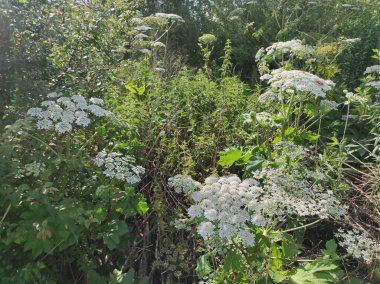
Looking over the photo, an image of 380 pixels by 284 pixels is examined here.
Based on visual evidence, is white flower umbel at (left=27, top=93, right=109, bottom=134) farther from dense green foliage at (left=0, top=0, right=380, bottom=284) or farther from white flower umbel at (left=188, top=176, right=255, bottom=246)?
white flower umbel at (left=188, top=176, right=255, bottom=246)

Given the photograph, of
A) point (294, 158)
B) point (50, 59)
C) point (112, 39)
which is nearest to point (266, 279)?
point (294, 158)

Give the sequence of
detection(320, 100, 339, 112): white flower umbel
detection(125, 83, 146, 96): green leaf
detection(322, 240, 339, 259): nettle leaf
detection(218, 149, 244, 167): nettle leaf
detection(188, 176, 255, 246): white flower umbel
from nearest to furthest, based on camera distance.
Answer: detection(188, 176, 255, 246): white flower umbel
detection(322, 240, 339, 259): nettle leaf
detection(218, 149, 244, 167): nettle leaf
detection(320, 100, 339, 112): white flower umbel
detection(125, 83, 146, 96): green leaf

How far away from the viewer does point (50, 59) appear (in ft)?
10.6

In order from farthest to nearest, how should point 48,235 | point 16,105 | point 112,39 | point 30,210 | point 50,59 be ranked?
point 112,39 < point 50,59 < point 16,105 < point 30,210 < point 48,235

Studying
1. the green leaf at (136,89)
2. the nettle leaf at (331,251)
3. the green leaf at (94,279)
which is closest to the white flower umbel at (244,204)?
the nettle leaf at (331,251)

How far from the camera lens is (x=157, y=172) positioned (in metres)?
3.33

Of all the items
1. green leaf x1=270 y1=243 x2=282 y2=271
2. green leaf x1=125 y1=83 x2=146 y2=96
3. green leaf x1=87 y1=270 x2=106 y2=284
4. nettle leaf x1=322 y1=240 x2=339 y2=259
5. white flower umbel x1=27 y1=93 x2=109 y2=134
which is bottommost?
green leaf x1=87 y1=270 x2=106 y2=284

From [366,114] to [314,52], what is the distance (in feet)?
2.90

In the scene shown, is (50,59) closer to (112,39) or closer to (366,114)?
(112,39)

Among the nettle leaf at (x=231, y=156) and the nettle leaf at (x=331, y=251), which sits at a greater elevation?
the nettle leaf at (x=331, y=251)

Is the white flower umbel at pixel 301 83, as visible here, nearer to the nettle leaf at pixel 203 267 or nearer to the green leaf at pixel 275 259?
the green leaf at pixel 275 259

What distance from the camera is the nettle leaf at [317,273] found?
2.24 meters

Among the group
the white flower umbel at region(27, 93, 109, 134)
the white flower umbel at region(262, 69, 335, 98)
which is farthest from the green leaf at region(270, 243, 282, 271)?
the white flower umbel at region(27, 93, 109, 134)

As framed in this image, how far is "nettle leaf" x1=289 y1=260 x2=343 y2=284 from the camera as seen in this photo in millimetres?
2244
